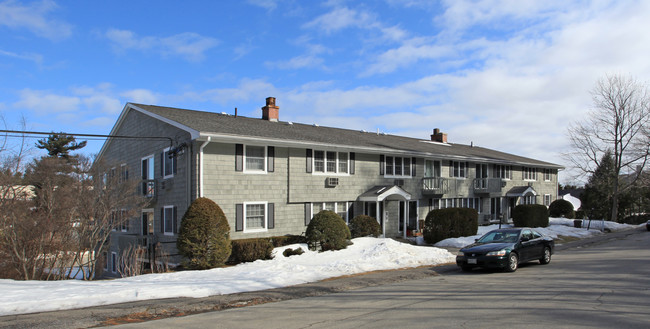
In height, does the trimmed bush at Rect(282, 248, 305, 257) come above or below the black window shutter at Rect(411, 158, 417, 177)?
below

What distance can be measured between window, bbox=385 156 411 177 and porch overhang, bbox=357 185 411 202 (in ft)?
5.21

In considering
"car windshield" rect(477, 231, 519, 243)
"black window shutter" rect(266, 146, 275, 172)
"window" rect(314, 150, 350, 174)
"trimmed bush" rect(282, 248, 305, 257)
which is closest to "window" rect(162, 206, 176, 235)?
"black window shutter" rect(266, 146, 275, 172)

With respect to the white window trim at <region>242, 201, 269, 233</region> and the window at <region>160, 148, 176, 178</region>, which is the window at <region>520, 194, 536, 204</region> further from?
the window at <region>160, 148, 176, 178</region>

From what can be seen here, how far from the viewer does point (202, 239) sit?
15.0m

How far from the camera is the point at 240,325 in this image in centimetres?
748

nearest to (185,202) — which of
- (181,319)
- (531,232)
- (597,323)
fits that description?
(181,319)

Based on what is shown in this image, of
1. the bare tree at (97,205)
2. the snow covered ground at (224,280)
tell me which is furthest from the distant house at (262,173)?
the snow covered ground at (224,280)

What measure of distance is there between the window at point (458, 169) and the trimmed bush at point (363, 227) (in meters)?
10.9

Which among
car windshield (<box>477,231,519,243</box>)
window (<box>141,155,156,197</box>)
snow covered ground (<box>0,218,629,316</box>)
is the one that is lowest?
snow covered ground (<box>0,218,629,316</box>)

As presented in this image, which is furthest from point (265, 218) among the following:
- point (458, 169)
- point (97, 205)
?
point (458, 169)

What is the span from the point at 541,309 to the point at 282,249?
10744mm

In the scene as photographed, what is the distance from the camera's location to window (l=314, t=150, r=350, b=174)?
21.3m

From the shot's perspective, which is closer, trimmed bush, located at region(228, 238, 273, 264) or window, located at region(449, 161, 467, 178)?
trimmed bush, located at region(228, 238, 273, 264)

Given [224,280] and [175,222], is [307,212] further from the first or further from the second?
[224,280]
